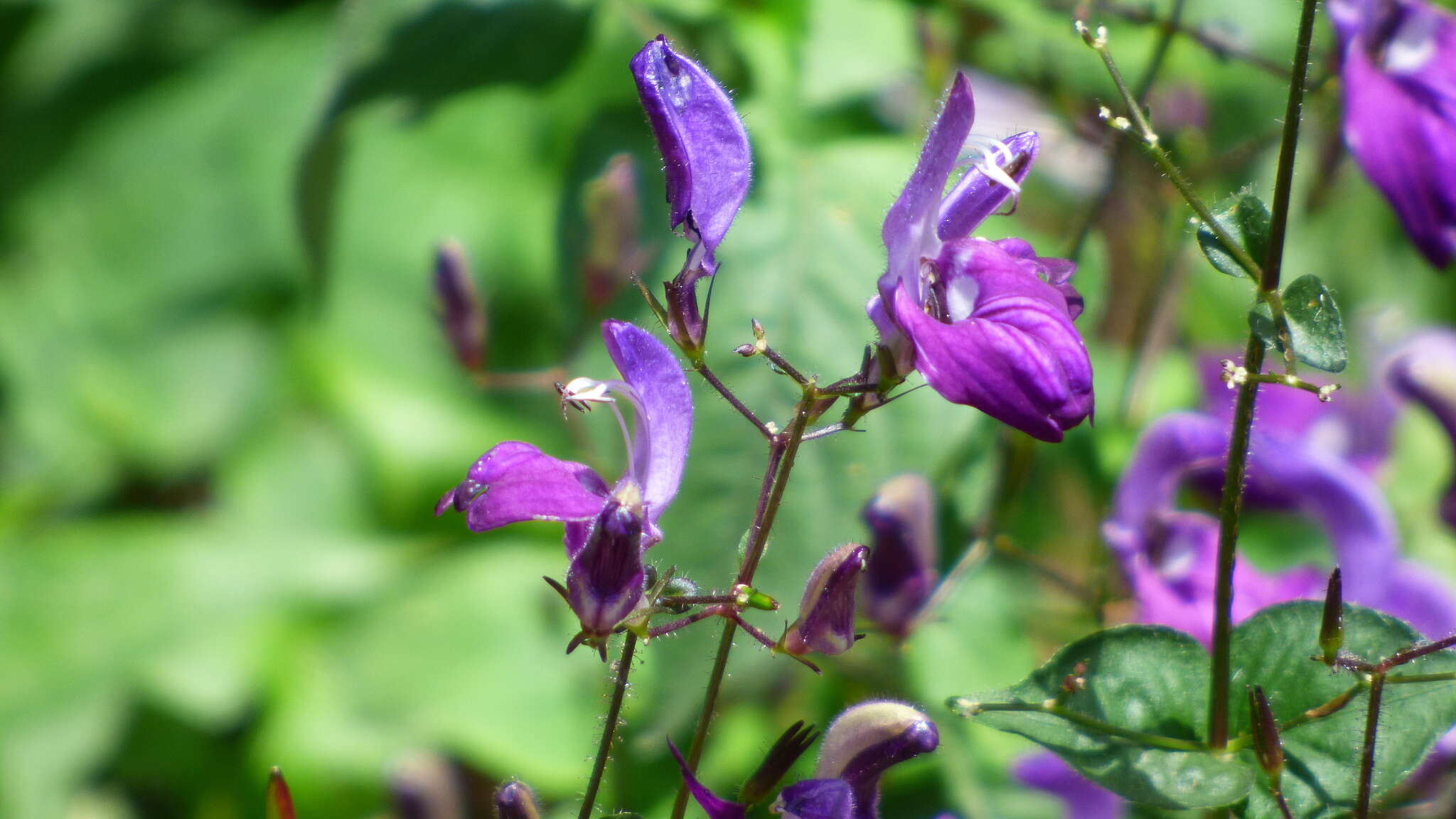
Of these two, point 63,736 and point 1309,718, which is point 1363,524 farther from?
point 63,736

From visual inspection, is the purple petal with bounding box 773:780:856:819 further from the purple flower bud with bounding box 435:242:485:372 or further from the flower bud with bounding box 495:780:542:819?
the purple flower bud with bounding box 435:242:485:372

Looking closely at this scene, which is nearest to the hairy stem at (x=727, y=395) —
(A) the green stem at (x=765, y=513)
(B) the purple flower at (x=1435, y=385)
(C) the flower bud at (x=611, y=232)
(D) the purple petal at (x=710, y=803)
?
(A) the green stem at (x=765, y=513)

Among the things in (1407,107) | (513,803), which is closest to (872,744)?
(513,803)

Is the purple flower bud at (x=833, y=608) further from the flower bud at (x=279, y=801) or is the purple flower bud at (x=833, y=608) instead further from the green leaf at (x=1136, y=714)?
the flower bud at (x=279, y=801)

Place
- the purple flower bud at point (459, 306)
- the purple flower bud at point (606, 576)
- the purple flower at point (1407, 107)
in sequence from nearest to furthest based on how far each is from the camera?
the purple flower bud at point (606, 576) < the purple flower at point (1407, 107) < the purple flower bud at point (459, 306)

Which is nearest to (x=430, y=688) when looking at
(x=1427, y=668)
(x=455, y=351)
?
(x=455, y=351)

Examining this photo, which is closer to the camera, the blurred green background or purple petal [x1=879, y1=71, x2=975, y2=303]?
purple petal [x1=879, y1=71, x2=975, y2=303]

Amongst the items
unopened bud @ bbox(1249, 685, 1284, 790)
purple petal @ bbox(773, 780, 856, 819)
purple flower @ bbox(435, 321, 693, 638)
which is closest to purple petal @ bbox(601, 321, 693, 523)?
purple flower @ bbox(435, 321, 693, 638)
